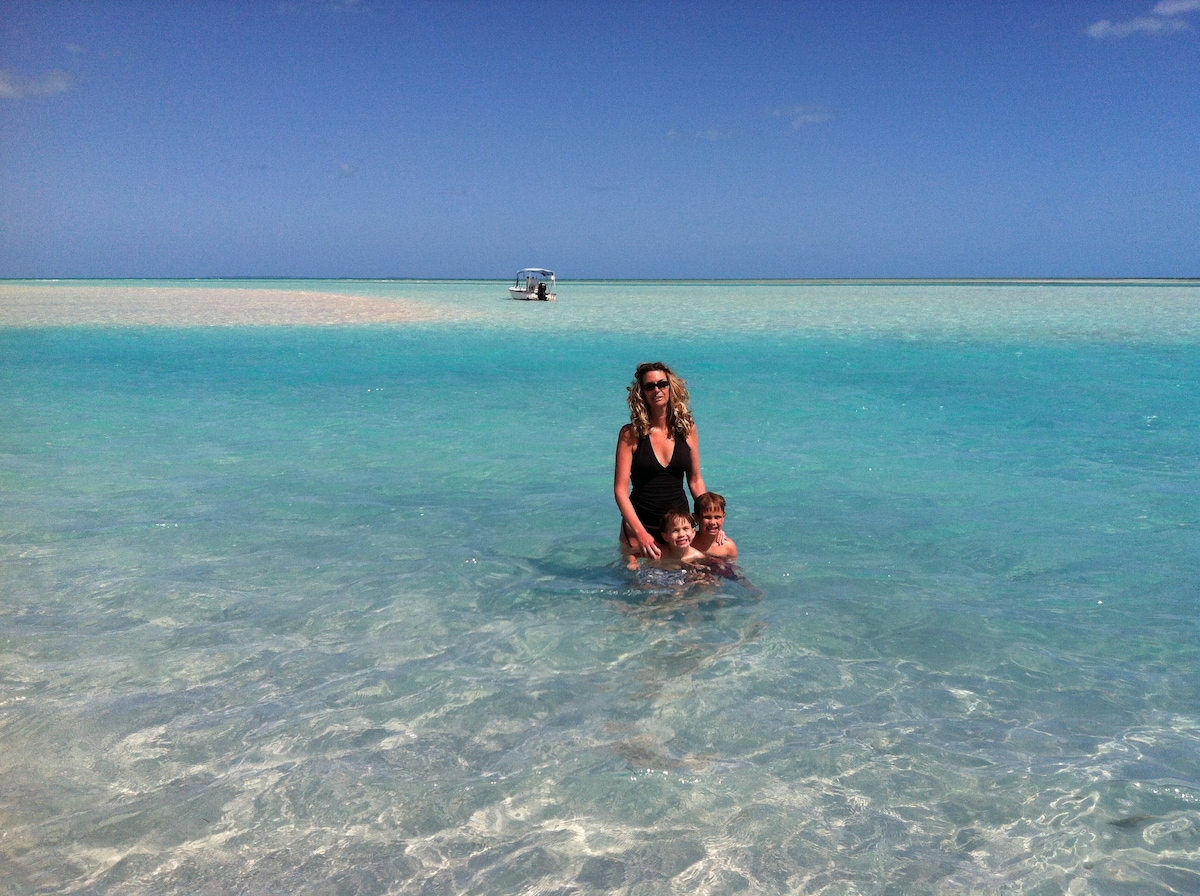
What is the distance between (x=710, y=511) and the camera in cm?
627

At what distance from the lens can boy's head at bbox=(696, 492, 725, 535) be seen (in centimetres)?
627

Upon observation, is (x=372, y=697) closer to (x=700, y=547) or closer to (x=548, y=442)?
(x=700, y=547)

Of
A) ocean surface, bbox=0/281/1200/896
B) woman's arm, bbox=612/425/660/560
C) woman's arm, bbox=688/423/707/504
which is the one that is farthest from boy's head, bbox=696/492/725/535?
ocean surface, bbox=0/281/1200/896

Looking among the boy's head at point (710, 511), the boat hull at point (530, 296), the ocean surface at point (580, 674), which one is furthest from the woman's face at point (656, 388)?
the boat hull at point (530, 296)

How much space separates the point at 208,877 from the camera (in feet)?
11.1

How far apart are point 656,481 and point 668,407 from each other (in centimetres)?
53

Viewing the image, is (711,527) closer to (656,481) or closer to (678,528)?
(678,528)

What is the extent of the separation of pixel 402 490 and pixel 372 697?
4.93 meters

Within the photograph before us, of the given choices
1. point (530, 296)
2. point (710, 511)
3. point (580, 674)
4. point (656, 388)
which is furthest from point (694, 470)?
point (530, 296)

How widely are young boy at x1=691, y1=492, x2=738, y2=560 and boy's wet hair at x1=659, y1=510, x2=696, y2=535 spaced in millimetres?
74

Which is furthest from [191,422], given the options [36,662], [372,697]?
[372,697]

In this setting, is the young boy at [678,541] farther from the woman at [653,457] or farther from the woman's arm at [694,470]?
the woman's arm at [694,470]

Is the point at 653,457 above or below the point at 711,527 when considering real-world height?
above

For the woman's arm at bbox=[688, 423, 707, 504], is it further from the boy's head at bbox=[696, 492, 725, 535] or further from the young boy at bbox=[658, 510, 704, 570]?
the young boy at bbox=[658, 510, 704, 570]
